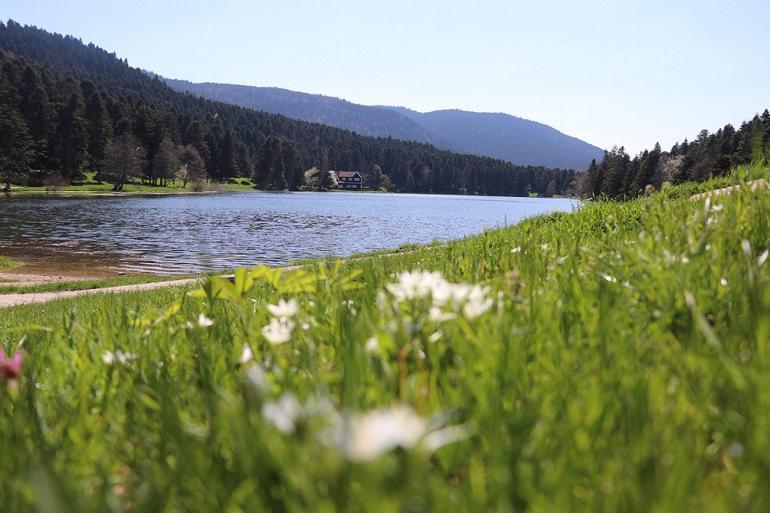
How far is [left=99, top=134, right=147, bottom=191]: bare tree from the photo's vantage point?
93812 millimetres

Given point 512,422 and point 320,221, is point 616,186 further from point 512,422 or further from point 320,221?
point 512,422

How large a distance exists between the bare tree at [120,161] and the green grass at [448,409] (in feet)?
337

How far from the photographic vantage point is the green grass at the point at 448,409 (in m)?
0.85

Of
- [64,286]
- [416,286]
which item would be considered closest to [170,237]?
[64,286]

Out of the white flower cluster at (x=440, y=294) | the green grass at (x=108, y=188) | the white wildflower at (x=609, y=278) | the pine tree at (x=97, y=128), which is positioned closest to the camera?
the white flower cluster at (x=440, y=294)

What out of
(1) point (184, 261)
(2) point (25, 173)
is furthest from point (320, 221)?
(2) point (25, 173)

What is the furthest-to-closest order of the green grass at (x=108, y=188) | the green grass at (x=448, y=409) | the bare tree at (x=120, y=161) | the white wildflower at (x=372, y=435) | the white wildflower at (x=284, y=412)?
the bare tree at (x=120, y=161) < the green grass at (x=108, y=188) < the green grass at (x=448, y=409) < the white wildflower at (x=284, y=412) < the white wildflower at (x=372, y=435)

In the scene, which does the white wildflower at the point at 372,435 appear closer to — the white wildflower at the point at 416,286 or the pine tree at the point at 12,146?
the white wildflower at the point at 416,286

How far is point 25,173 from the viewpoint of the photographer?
3189 inches

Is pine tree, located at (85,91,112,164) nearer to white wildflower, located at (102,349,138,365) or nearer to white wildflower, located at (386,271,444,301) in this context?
white wildflower, located at (102,349,138,365)

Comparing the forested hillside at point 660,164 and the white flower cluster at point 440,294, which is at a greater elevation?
the forested hillside at point 660,164

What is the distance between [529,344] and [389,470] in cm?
95

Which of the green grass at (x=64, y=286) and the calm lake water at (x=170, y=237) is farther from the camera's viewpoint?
the calm lake water at (x=170, y=237)

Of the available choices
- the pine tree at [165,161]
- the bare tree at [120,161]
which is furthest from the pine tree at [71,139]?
the pine tree at [165,161]
